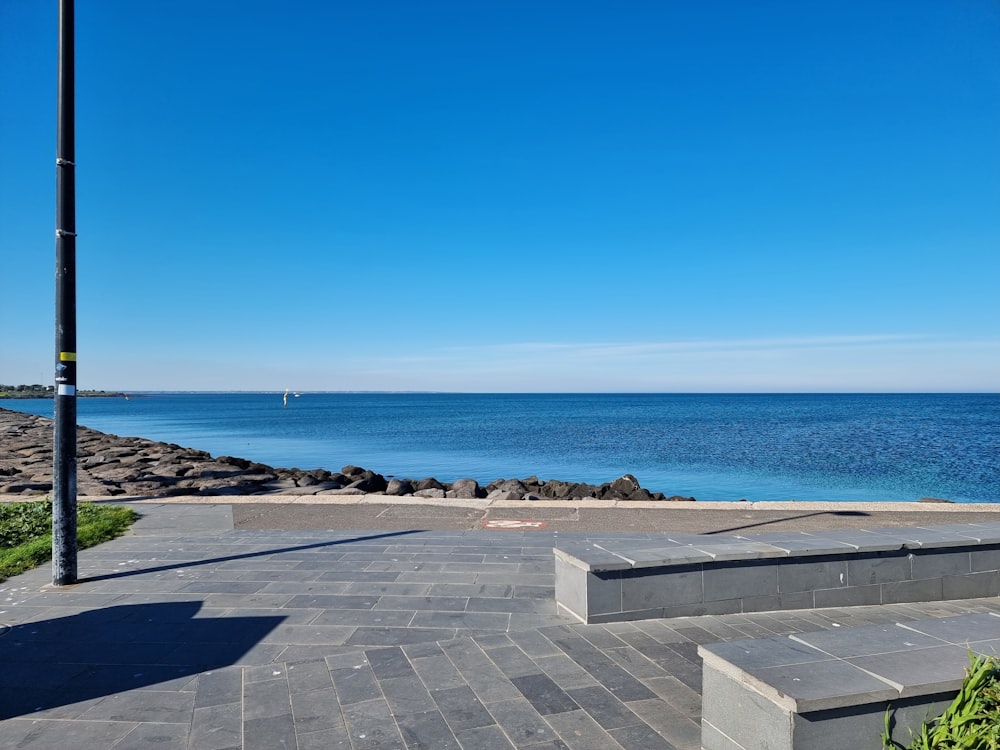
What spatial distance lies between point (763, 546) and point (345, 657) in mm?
3578

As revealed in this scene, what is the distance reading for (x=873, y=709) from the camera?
2.92m

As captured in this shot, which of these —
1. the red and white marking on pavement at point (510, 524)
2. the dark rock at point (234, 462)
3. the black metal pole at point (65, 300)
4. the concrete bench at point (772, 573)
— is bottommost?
the dark rock at point (234, 462)

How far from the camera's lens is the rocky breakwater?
52.0 feet

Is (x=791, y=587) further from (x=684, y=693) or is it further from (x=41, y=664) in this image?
(x=41, y=664)

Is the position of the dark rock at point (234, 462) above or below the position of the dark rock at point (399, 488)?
above

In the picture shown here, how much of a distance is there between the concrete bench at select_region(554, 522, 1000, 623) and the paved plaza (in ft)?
0.42

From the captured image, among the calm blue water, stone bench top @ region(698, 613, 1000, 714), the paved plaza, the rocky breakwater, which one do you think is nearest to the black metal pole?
the paved plaza

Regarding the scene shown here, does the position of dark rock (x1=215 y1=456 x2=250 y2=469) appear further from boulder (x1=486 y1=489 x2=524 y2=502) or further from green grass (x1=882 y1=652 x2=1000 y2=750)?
green grass (x1=882 y1=652 x2=1000 y2=750)

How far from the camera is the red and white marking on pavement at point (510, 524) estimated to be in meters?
10.4

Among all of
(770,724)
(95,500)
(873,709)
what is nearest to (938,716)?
(873,709)

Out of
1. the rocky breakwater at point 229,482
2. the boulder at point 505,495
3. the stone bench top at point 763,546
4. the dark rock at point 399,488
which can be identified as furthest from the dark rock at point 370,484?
the stone bench top at point 763,546

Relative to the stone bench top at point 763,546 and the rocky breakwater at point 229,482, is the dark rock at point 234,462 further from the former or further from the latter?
the stone bench top at point 763,546

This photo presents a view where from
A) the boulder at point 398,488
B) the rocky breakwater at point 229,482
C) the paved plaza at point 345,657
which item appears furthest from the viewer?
the boulder at point 398,488

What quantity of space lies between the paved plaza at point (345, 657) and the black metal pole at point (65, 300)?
0.78m
